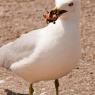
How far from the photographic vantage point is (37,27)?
755 centimetres

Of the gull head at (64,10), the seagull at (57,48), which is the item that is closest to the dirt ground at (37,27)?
the seagull at (57,48)

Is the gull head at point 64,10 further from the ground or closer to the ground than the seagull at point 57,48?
further from the ground

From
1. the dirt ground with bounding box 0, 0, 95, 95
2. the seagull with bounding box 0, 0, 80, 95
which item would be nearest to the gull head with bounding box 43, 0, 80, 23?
the seagull with bounding box 0, 0, 80, 95

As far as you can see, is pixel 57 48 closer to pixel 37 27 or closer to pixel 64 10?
pixel 64 10

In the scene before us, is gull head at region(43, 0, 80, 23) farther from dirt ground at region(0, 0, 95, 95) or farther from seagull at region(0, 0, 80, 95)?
dirt ground at region(0, 0, 95, 95)

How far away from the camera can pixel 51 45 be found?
4.39 m

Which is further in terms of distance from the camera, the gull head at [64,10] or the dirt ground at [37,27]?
the dirt ground at [37,27]

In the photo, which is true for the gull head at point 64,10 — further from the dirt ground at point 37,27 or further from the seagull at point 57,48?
the dirt ground at point 37,27

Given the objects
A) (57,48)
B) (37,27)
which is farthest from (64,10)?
(37,27)

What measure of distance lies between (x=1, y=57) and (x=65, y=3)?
1097mm

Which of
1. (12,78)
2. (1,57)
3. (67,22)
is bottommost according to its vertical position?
(12,78)

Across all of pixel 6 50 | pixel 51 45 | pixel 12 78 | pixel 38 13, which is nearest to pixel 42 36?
pixel 51 45

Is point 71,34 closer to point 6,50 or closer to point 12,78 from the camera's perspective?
point 6,50

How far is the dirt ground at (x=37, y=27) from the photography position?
550cm
